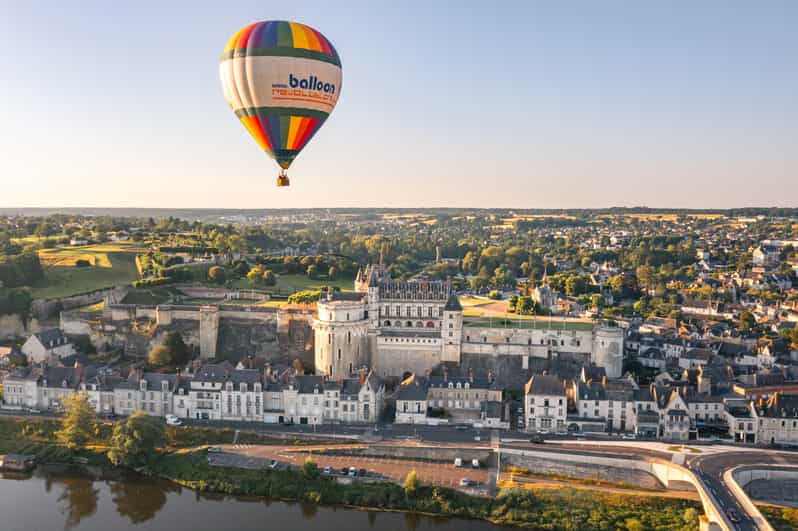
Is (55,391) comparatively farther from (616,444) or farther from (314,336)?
(616,444)

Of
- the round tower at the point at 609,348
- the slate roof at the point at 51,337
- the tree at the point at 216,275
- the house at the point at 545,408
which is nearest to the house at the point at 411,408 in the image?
the house at the point at 545,408

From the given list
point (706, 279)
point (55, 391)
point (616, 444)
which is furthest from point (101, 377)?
point (706, 279)

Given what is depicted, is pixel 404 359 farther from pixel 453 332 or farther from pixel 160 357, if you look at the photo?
pixel 160 357

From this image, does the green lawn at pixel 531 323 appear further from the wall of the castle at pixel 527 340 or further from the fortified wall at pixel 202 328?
the fortified wall at pixel 202 328

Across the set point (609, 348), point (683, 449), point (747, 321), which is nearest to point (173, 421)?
point (683, 449)

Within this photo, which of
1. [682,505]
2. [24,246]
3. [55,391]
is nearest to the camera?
[682,505]

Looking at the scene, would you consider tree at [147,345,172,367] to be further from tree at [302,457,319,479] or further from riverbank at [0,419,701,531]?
tree at [302,457,319,479]
